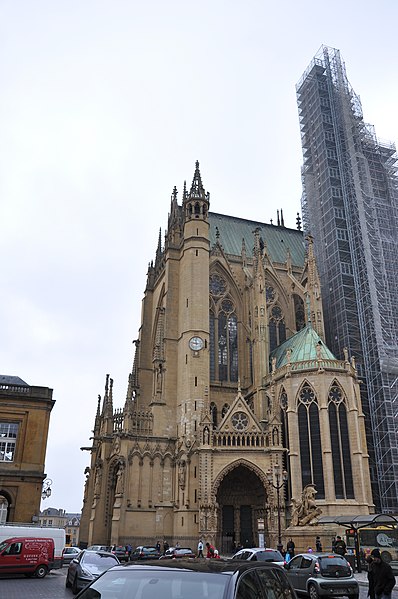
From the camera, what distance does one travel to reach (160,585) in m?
4.33

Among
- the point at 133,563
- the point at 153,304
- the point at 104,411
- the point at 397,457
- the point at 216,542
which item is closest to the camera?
the point at 133,563

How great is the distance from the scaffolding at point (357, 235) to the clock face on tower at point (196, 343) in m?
11.6

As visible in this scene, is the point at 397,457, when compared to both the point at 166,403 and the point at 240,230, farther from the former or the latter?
the point at 240,230

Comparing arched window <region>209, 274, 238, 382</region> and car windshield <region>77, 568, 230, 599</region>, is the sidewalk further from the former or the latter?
arched window <region>209, 274, 238, 382</region>

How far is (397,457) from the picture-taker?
122 feet

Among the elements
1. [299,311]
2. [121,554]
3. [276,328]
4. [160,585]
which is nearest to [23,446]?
[121,554]

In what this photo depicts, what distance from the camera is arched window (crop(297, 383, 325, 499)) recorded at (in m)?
33.9

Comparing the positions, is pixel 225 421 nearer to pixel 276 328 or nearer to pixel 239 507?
pixel 239 507

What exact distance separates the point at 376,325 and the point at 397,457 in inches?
376

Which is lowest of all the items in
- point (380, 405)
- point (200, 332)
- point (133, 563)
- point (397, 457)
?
point (133, 563)

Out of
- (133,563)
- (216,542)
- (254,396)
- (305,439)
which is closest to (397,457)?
(305,439)

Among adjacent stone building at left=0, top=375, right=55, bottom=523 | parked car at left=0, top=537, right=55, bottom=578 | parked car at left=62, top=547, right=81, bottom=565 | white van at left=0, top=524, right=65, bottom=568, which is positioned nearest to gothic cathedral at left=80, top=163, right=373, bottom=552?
parked car at left=62, top=547, right=81, bottom=565

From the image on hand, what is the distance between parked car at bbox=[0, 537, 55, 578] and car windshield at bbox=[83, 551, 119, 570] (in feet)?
16.6

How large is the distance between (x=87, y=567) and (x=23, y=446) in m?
19.1
